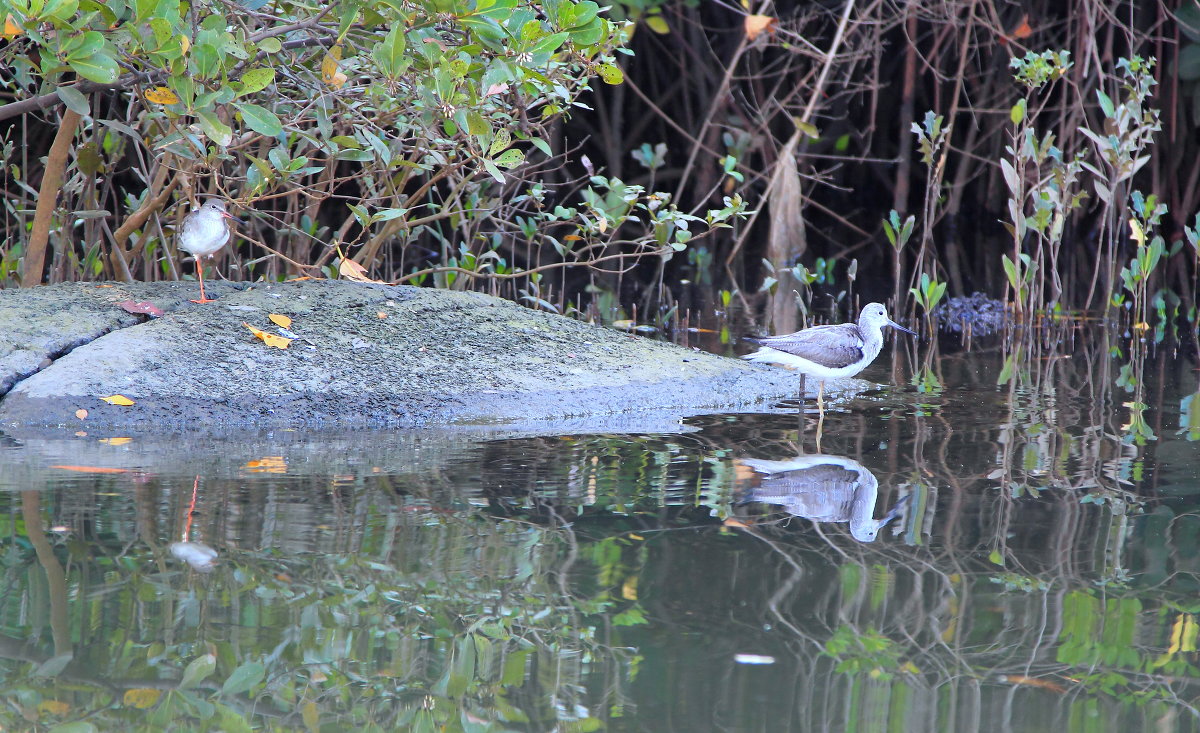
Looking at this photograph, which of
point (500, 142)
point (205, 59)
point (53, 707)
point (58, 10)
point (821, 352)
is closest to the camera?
point (53, 707)

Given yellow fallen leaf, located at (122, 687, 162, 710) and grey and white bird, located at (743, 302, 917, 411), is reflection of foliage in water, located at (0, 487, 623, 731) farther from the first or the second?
grey and white bird, located at (743, 302, 917, 411)

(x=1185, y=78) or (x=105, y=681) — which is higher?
(x=1185, y=78)

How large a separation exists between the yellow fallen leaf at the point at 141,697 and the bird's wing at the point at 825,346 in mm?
3333

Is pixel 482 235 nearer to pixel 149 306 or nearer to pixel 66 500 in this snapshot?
pixel 149 306

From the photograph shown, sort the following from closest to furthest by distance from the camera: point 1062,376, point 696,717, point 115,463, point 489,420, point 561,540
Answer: point 696,717 < point 561,540 < point 115,463 < point 489,420 < point 1062,376

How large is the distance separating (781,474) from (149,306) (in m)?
2.62

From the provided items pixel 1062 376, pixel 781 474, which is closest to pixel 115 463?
pixel 781 474

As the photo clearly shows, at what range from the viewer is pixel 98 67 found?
3.86 m

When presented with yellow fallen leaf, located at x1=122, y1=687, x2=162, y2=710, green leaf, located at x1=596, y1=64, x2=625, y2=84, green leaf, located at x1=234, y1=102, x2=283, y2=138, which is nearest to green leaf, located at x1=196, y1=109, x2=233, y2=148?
green leaf, located at x1=234, y1=102, x2=283, y2=138

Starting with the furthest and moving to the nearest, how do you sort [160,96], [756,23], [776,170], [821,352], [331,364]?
[776,170], [756,23], [821,352], [331,364], [160,96]

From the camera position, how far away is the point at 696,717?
242cm

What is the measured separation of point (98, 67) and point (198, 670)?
2083 millimetres

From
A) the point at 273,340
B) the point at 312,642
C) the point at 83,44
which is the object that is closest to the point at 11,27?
the point at 83,44

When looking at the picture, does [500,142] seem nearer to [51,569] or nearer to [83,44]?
[83,44]
